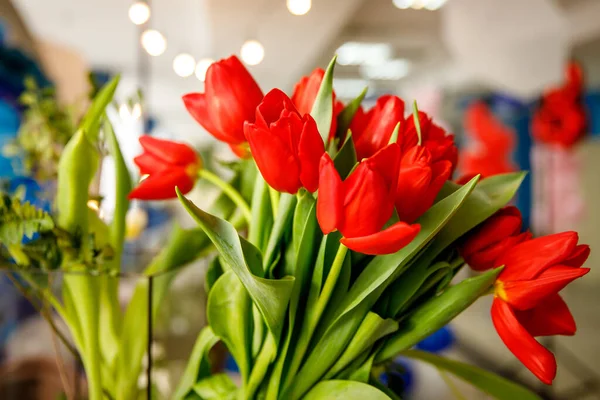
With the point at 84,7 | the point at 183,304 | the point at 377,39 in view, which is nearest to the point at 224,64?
the point at 183,304

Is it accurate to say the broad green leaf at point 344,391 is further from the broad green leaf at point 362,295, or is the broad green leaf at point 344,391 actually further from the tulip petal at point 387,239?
the tulip petal at point 387,239

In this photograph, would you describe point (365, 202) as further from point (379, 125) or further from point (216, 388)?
point (216, 388)

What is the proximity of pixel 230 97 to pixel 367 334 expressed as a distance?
0.18 meters

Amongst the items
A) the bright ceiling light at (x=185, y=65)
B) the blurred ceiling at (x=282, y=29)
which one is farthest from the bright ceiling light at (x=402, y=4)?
the bright ceiling light at (x=185, y=65)

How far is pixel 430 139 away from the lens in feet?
1.22

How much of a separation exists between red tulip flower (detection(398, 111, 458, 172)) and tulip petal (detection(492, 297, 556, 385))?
0.34ft

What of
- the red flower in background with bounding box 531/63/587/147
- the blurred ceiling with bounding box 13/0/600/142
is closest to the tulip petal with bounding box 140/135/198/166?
the blurred ceiling with bounding box 13/0/600/142

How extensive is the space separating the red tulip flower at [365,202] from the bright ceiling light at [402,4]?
10.2 ft

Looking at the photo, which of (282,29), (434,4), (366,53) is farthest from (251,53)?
(434,4)

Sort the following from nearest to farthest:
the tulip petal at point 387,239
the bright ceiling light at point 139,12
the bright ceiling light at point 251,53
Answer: the tulip petal at point 387,239, the bright ceiling light at point 139,12, the bright ceiling light at point 251,53

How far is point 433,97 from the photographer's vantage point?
3.53m

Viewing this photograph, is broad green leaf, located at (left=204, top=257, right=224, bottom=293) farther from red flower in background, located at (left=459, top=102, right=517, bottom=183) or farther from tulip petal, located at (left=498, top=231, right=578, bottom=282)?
red flower in background, located at (left=459, top=102, right=517, bottom=183)

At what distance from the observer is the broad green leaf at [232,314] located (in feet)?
1.27

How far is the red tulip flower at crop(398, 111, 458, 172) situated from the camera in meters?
0.34
